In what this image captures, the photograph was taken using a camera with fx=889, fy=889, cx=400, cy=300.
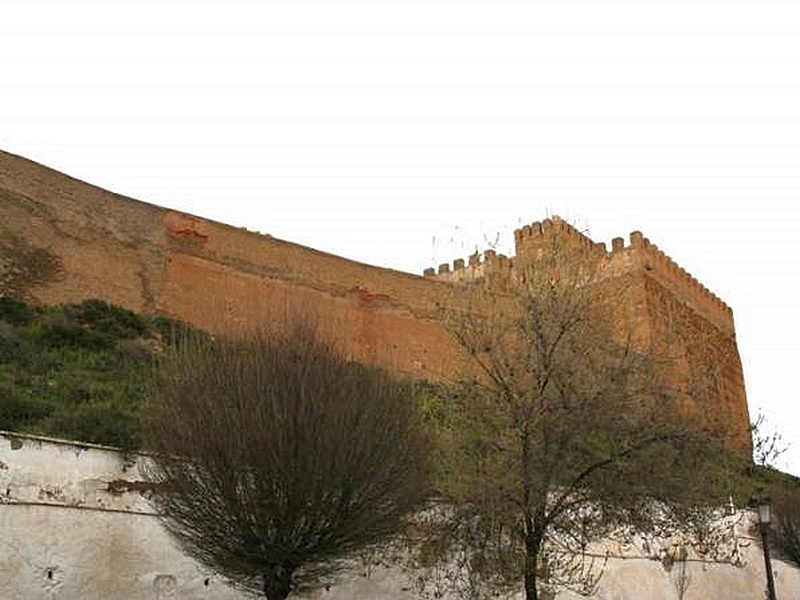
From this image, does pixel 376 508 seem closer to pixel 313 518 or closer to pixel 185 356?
pixel 313 518

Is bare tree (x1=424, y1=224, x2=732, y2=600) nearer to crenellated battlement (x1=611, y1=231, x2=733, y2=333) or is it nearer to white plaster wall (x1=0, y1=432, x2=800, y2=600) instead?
white plaster wall (x1=0, y1=432, x2=800, y2=600)

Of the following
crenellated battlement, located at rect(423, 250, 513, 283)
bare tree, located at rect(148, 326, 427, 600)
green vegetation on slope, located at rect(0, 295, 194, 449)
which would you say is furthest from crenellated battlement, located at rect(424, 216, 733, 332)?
green vegetation on slope, located at rect(0, 295, 194, 449)

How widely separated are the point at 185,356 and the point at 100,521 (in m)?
2.31

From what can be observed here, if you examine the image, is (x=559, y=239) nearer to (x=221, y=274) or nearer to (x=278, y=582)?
(x=278, y=582)

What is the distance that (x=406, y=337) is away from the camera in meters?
30.2

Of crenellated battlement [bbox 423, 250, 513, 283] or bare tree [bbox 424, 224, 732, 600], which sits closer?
bare tree [bbox 424, 224, 732, 600]

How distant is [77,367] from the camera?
18.0m

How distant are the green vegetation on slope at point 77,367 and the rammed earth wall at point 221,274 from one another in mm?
1036

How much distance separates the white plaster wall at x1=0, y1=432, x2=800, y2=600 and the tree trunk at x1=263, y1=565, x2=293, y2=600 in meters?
1.62

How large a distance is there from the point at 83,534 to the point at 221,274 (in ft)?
52.1

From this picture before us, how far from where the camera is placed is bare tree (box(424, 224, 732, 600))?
36.5ft

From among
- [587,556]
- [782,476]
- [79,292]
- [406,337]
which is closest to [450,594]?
[587,556]

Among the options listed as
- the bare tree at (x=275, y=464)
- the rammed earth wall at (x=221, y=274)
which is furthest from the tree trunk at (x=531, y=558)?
the rammed earth wall at (x=221, y=274)

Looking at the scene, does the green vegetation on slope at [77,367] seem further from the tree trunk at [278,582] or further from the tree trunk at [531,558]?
the tree trunk at [531,558]
